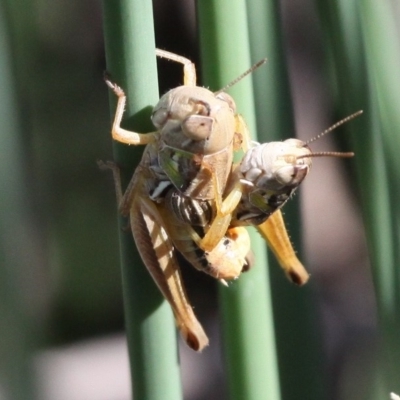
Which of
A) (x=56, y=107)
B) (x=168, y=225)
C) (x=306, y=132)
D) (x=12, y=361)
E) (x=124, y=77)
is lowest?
(x=12, y=361)

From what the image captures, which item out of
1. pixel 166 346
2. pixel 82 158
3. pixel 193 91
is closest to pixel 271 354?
pixel 166 346

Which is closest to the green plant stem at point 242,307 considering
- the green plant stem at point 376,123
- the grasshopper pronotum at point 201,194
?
the grasshopper pronotum at point 201,194

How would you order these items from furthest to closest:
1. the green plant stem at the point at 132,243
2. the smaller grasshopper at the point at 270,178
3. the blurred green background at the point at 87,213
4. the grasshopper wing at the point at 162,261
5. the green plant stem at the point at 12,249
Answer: the blurred green background at the point at 87,213 → the green plant stem at the point at 12,249 → the smaller grasshopper at the point at 270,178 → the grasshopper wing at the point at 162,261 → the green plant stem at the point at 132,243

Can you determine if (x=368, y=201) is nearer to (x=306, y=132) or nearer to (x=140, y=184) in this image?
(x=140, y=184)

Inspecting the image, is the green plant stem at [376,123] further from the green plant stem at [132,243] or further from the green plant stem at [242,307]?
the green plant stem at [132,243]

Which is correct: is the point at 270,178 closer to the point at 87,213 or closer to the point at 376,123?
the point at 376,123

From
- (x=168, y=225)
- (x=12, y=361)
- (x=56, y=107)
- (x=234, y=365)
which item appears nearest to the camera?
(x=234, y=365)
